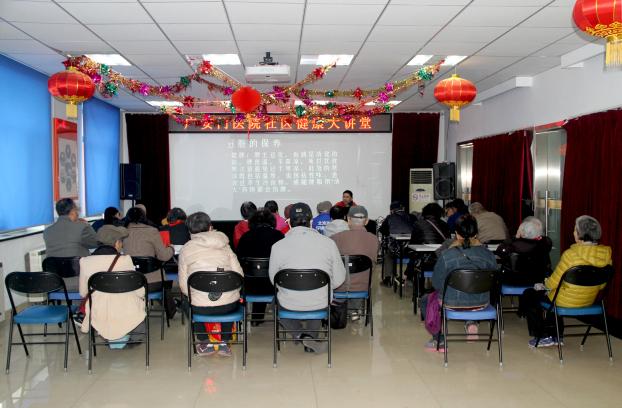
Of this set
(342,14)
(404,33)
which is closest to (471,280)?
(342,14)

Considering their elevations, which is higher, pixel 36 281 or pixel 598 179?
pixel 598 179

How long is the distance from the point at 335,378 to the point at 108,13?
3484 mm

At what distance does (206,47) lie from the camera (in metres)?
5.88

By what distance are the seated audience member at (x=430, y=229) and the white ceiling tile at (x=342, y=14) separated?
2.51 metres

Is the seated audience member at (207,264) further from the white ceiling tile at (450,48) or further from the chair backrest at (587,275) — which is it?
the white ceiling tile at (450,48)

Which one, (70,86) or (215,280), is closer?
(215,280)

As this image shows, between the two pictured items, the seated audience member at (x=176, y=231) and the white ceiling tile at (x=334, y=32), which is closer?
the white ceiling tile at (x=334, y=32)

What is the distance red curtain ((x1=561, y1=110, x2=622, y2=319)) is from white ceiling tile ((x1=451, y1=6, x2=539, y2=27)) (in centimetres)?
148

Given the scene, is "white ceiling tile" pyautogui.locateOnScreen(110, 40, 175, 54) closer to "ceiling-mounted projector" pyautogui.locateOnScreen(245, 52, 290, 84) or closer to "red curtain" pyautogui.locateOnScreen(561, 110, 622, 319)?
"ceiling-mounted projector" pyautogui.locateOnScreen(245, 52, 290, 84)

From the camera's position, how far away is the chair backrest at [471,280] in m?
4.11

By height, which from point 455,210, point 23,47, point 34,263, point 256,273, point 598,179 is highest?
point 23,47

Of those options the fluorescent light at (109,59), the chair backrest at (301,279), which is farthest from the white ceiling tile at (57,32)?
the chair backrest at (301,279)

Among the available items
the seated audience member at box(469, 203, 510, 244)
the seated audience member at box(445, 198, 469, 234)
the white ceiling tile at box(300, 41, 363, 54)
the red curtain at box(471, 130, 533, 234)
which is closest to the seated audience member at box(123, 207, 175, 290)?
the white ceiling tile at box(300, 41, 363, 54)

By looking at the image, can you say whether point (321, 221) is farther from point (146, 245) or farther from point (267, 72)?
point (146, 245)
